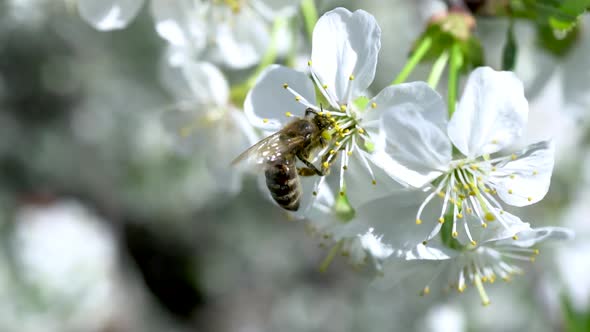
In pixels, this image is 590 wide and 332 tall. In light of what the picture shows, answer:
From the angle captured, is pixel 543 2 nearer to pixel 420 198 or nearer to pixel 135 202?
pixel 420 198

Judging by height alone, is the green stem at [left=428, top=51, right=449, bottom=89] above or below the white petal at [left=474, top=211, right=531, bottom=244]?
above

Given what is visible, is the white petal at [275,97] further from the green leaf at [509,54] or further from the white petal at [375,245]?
the green leaf at [509,54]

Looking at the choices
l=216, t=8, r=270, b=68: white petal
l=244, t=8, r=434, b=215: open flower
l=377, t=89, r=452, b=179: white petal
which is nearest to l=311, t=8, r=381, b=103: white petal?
l=244, t=8, r=434, b=215: open flower

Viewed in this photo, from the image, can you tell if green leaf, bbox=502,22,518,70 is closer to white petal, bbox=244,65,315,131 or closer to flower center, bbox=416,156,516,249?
flower center, bbox=416,156,516,249

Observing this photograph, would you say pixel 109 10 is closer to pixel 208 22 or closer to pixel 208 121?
pixel 208 22

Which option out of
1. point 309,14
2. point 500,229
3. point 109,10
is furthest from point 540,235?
point 109,10

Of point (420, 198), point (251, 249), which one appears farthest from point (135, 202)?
point (420, 198)
